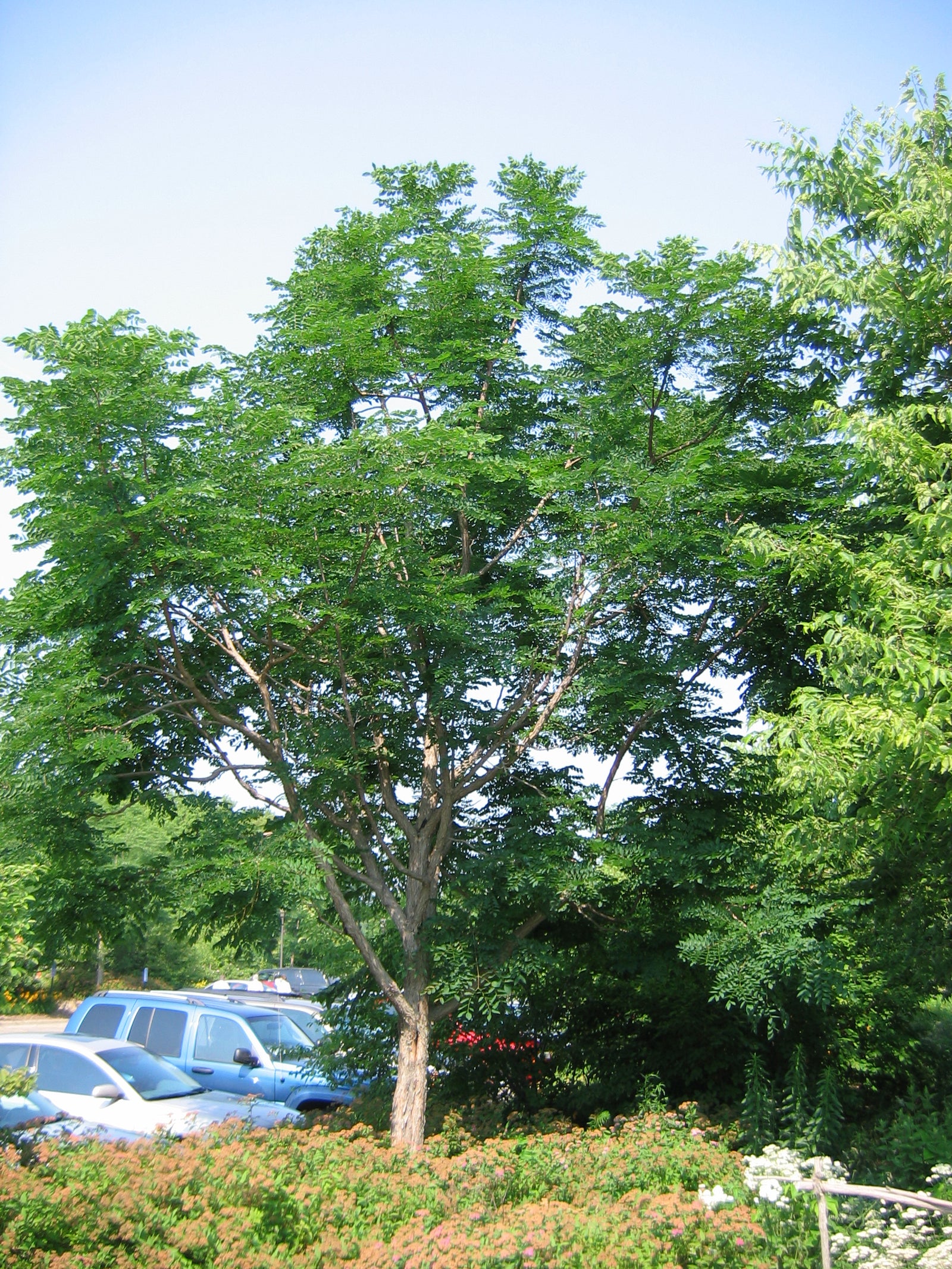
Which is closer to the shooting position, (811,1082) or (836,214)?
(836,214)

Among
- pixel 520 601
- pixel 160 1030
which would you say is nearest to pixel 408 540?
pixel 520 601

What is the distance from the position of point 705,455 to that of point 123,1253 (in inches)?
308

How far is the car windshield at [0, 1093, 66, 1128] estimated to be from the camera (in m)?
8.93

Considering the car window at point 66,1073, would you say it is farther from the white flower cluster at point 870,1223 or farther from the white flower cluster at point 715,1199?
the white flower cluster at point 870,1223

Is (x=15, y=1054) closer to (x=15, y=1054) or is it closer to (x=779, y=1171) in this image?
(x=15, y=1054)

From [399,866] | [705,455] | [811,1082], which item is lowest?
[811,1082]

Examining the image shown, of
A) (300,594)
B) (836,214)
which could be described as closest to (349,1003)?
(300,594)

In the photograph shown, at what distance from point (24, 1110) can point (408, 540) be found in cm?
651

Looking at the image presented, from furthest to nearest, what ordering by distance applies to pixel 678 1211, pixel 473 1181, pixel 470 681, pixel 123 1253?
pixel 470 681 < pixel 473 1181 < pixel 678 1211 < pixel 123 1253

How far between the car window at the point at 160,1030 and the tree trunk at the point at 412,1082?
3.70 m

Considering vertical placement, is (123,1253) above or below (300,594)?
below

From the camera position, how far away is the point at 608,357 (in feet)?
35.1

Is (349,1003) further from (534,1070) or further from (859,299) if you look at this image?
(859,299)

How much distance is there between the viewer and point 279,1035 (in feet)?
42.2
